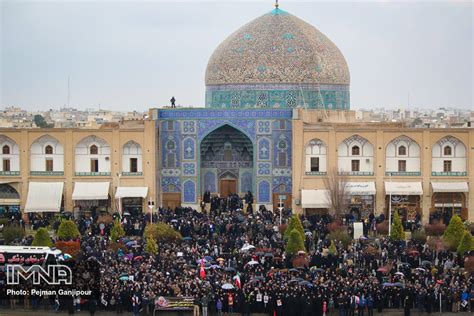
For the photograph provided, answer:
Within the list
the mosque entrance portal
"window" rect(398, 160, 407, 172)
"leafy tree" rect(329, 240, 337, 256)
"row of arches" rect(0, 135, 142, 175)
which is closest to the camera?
"leafy tree" rect(329, 240, 337, 256)

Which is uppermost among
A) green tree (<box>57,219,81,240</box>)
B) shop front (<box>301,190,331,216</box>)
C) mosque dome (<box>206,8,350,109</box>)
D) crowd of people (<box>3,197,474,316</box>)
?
mosque dome (<box>206,8,350,109</box>)

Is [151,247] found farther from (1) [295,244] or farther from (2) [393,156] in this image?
(2) [393,156]

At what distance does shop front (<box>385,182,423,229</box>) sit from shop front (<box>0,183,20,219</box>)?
1124cm

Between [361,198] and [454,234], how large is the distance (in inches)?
293

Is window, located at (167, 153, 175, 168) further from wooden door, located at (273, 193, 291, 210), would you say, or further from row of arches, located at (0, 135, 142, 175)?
wooden door, located at (273, 193, 291, 210)

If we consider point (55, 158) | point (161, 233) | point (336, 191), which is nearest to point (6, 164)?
point (55, 158)

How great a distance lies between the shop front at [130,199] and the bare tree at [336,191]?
5.60 m

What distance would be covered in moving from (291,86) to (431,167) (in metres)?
6.12

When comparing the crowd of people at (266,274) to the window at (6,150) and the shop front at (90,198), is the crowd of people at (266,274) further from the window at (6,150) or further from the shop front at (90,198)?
the window at (6,150)

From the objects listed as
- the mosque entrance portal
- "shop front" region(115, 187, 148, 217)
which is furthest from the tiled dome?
"shop front" region(115, 187, 148, 217)

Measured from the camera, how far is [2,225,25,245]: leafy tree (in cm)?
3656

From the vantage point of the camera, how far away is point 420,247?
114 ft

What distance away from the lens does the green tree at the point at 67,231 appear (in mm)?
36250

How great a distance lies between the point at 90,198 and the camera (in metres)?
42.3
